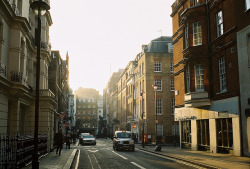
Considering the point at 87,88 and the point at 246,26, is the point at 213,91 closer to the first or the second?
the point at 246,26

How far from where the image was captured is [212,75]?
22.8m

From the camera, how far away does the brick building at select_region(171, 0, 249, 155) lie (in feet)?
63.7

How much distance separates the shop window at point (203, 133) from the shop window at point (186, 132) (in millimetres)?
1915

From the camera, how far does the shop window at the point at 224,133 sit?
2033 cm

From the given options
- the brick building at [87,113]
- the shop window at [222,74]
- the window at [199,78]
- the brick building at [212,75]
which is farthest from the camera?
the brick building at [87,113]

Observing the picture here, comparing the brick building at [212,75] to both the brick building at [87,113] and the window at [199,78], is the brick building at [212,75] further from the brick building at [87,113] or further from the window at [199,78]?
the brick building at [87,113]

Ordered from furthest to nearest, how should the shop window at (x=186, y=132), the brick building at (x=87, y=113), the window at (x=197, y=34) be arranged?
the brick building at (x=87, y=113) < the shop window at (x=186, y=132) < the window at (x=197, y=34)

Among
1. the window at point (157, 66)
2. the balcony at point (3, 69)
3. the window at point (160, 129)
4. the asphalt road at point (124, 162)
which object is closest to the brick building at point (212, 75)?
the asphalt road at point (124, 162)

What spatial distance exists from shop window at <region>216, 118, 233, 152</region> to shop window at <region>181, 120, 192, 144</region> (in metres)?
5.44

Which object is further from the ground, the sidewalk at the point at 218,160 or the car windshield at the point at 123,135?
the car windshield at the point at 123,135

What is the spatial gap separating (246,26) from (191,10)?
7.00m

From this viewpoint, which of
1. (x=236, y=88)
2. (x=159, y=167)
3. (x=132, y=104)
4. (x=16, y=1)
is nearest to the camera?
(x=159, y=167)

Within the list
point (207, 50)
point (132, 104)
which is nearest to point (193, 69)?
point (207, 50)

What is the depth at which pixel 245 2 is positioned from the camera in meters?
18.4
